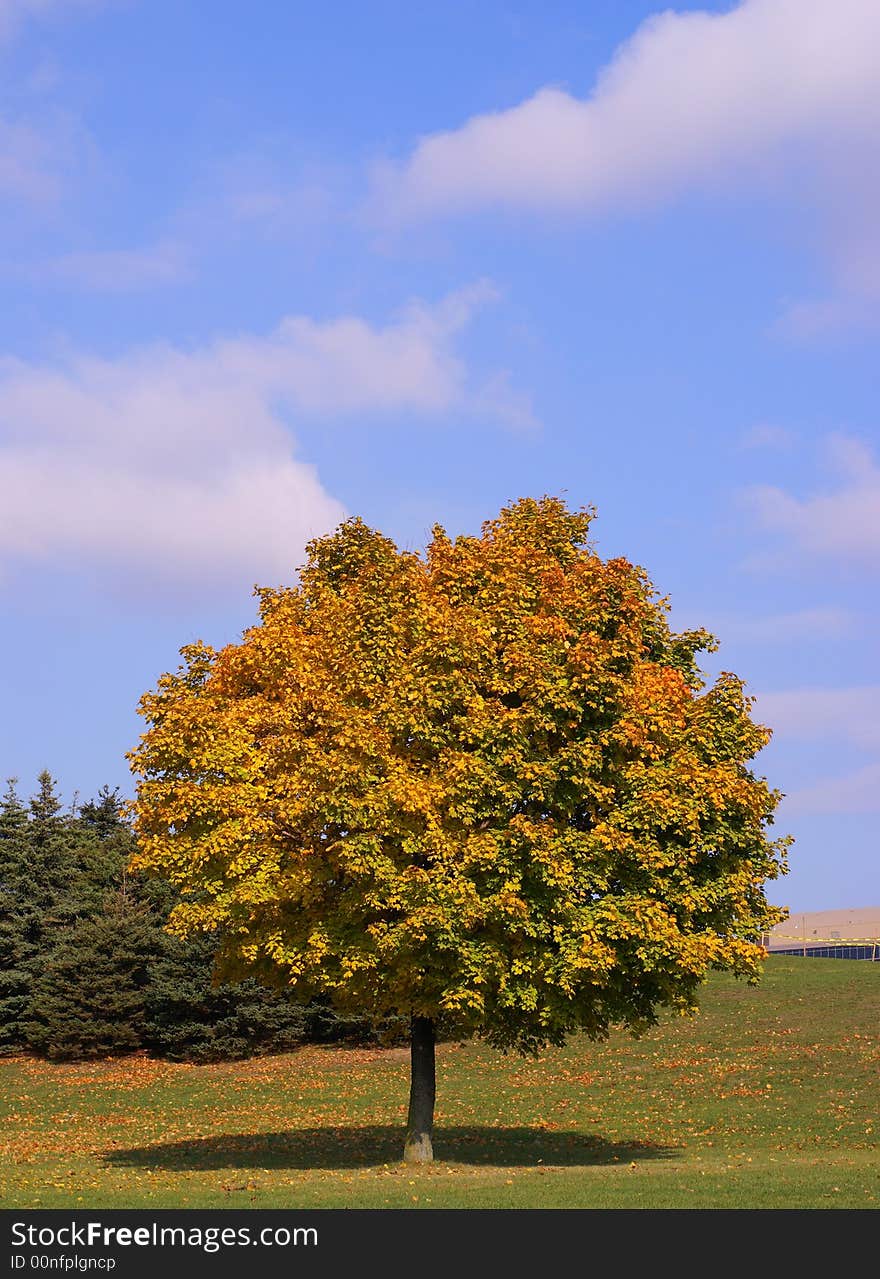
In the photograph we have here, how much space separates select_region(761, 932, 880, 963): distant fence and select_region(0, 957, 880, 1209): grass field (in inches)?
1687

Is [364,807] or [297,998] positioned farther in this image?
[297,998]

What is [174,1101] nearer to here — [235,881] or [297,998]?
[297,998]

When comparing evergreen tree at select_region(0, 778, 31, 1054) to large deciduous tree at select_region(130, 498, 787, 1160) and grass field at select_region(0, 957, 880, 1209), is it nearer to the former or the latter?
grass field at select_region(0, 957, 880, 1209)

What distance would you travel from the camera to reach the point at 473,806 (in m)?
25.8

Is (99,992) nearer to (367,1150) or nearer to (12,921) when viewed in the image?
(12,921)

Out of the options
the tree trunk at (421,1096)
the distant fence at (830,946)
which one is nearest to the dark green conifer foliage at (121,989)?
the tree trunk at (421,1096)

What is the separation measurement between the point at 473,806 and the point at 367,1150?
12630 millimetres

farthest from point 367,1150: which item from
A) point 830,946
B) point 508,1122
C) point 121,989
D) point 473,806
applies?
point 830,946

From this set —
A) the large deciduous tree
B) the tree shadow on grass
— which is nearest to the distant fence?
the tree shadow on grass

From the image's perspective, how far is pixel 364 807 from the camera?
25594 millimetres

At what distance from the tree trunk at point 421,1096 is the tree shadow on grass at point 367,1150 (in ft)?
3.99

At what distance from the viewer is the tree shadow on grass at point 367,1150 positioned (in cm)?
3075
